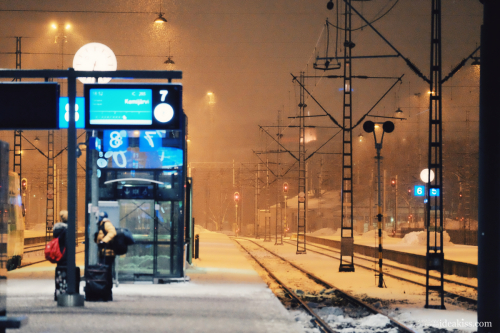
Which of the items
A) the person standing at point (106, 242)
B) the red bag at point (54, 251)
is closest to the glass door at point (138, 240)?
the person standing at point (106, 242)

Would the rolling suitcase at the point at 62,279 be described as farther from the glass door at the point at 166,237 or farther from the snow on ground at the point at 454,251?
the snow on ground at the point at 454,251

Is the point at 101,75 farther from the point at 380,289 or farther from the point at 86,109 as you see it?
the point at 380,289

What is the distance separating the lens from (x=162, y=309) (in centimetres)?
1392

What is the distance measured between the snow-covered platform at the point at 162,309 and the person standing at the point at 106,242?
1.40 ft

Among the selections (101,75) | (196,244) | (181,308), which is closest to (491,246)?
(181,308)

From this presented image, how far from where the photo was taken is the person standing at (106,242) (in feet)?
47.0

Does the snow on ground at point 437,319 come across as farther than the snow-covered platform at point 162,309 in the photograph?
Yes

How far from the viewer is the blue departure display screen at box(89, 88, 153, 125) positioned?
1434 centimetres

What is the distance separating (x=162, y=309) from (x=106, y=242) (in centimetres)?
184

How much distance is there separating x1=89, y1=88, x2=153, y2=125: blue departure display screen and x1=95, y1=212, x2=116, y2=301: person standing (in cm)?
204

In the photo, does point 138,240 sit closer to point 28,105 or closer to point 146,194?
point 146,194

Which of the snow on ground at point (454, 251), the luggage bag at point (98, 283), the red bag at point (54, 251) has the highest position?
the red bag at point (54, 251)

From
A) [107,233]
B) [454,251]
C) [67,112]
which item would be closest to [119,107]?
[67,112]

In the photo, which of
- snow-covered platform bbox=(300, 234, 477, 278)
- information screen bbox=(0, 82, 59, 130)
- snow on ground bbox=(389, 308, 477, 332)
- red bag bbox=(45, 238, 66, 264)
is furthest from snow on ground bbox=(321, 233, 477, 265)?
information screen bbox=(0, 82, 59, 130)
